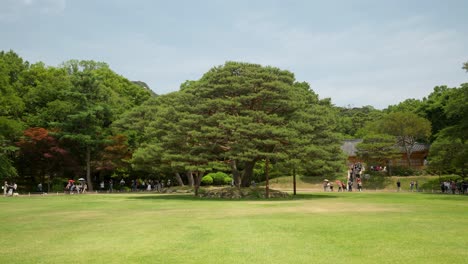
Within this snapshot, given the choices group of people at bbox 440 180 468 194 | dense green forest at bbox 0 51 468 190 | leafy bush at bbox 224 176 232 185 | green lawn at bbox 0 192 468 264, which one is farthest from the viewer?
leafy bush at bbox 224 176 232 185

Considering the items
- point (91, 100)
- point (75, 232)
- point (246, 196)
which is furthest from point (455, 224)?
point (91, 100)

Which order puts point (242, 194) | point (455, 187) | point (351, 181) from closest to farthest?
point (242, 194) < point (455, 187) < point (351, 181)

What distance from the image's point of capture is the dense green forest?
29547 millimetres

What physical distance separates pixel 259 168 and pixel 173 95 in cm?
1687

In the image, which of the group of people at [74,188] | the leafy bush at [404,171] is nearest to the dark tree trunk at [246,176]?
the group of people at [74,188]

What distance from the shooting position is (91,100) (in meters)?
45.2

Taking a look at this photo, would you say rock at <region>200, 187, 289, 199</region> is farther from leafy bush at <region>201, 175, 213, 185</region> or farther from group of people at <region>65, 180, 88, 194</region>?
leafy bush at <region>201, 175, 213, 185</region>

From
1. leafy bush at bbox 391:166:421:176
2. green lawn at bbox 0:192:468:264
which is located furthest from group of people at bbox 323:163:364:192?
green lawn at bbox 0:192:468:264

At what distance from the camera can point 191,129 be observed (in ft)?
102

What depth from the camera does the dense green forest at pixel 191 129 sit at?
29.5 meters

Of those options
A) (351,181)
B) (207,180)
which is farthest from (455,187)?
(207,180)

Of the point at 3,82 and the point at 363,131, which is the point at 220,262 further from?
the point at 363,131

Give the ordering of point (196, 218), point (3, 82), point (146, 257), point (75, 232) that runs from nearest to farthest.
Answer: point (146, 257)
point (75, 232)
point (196, 218)
point (3, 82)

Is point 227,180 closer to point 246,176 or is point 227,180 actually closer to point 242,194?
point 246,176
